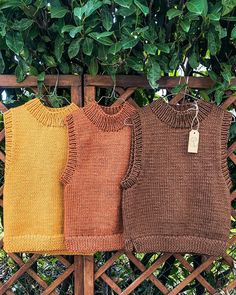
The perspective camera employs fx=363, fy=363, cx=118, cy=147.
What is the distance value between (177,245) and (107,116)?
21.5 inches

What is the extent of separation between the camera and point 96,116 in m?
1.36

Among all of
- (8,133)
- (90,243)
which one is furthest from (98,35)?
(90,243)

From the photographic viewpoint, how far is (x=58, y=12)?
1.24m

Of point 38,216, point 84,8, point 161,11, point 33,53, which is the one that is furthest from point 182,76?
point 38,216

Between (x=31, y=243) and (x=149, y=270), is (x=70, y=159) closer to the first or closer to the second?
(x=31, y=243)

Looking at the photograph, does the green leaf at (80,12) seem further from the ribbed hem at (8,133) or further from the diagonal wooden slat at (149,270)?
the diagonal wooden slat at (149,270)

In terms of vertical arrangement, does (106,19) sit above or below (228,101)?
above

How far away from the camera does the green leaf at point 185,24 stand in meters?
1.22

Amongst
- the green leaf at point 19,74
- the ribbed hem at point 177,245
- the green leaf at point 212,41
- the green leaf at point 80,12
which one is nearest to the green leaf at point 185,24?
the green leaf at point 212,41

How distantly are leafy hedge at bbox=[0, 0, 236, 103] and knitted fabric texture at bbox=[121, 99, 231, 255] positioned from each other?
15 cm

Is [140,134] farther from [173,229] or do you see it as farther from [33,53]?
[33,53]

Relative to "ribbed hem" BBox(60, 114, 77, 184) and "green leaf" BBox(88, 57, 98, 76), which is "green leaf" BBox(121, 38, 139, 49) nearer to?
"green leaf" BBox(88, 57, 98, 76)

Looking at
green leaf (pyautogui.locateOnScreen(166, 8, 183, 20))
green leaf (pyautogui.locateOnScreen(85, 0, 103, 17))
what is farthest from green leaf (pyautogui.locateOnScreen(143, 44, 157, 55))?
green leaf (pyautogui.locateOnScreen(85, 0, 103, 17))

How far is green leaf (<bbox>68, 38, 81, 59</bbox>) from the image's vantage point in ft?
4.22
